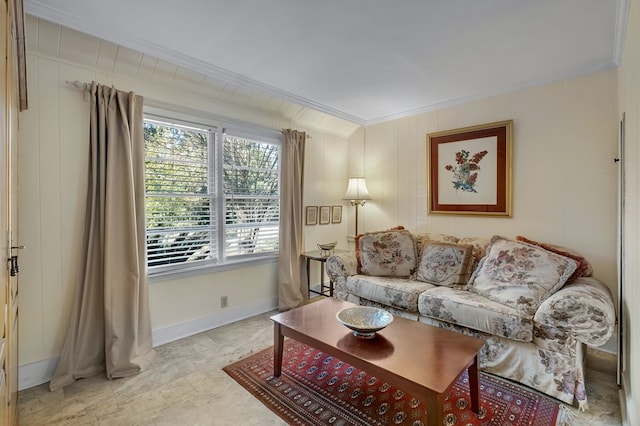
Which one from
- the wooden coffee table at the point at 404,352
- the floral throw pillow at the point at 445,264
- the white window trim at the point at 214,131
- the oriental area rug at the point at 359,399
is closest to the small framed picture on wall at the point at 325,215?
the white window trim at the point at 214,131

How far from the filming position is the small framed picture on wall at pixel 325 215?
4.16 meters

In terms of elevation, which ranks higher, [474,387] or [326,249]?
[326,249]

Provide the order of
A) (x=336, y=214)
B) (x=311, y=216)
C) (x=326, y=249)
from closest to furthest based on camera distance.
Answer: (x=326, y=249) < (x=311, y=216) < (x=336, y=214)

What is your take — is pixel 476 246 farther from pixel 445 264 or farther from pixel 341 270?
pixel 341 270

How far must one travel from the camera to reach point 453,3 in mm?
1801

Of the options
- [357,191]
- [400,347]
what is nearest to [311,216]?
[357,191]

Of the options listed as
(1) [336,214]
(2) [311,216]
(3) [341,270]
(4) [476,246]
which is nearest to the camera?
(4) [476,246]

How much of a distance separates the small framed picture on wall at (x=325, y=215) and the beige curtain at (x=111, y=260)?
2207 mm

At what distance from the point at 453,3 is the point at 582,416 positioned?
252 centimetres

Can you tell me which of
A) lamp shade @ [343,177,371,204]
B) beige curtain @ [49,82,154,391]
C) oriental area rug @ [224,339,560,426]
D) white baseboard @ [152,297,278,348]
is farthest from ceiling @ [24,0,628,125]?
oriental area rug @ [224,339,560,426]

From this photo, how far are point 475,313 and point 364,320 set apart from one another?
2.97 feet

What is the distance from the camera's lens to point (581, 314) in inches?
75.5

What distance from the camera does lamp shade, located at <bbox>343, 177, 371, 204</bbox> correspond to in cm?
412

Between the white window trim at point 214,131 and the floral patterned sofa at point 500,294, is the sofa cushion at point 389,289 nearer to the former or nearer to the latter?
the floral patterned sofa at point 500,294
